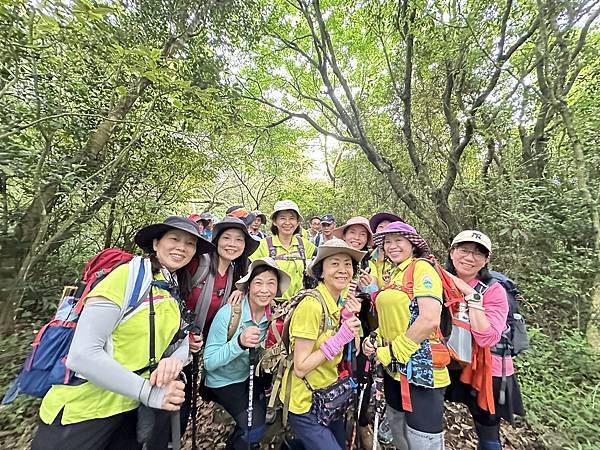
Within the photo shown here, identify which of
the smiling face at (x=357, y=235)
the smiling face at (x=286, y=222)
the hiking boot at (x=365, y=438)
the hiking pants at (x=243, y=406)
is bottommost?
the hiking boot at (x=365, y=438)

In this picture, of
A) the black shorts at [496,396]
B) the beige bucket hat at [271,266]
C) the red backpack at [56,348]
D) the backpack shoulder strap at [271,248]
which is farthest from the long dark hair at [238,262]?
the black shorts at [496,396]

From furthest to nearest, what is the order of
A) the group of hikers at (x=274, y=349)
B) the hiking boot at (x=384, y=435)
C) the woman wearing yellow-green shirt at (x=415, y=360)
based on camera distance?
the hiking boot at (x=384, y=435) < the woman wearing yellow-green shirt at (x=415, y=360) < the group of hikers at (x=274, y=349)

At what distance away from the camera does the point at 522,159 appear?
6172 mm

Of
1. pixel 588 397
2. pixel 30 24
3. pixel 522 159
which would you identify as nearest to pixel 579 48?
pixel 522 159

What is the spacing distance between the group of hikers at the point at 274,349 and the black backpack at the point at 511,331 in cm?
8

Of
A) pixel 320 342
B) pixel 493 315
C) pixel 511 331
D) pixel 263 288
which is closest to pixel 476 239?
pixel 493 315

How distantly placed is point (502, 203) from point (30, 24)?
7.15 metres

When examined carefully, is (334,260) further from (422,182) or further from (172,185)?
(172,185)

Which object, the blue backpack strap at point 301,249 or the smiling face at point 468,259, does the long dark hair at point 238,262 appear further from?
the smiling face at point 468,259

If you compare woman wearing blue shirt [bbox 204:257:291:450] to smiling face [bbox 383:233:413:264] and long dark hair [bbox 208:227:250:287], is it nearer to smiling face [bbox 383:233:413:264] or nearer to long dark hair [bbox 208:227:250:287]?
long dark hair [bbox 208:227:250:287]

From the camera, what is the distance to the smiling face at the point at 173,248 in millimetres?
1982

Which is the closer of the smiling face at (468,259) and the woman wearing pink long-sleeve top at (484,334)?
the woman wearing pink long-sleeve top at (484,334)

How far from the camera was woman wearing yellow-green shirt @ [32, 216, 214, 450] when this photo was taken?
1467mm

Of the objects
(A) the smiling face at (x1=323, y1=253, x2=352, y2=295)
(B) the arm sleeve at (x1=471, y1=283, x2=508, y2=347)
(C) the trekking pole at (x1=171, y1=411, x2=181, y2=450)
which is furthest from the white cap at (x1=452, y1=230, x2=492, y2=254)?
(C) the trekking pole at (x1=171, y1=411, x2=181, y2=450)
